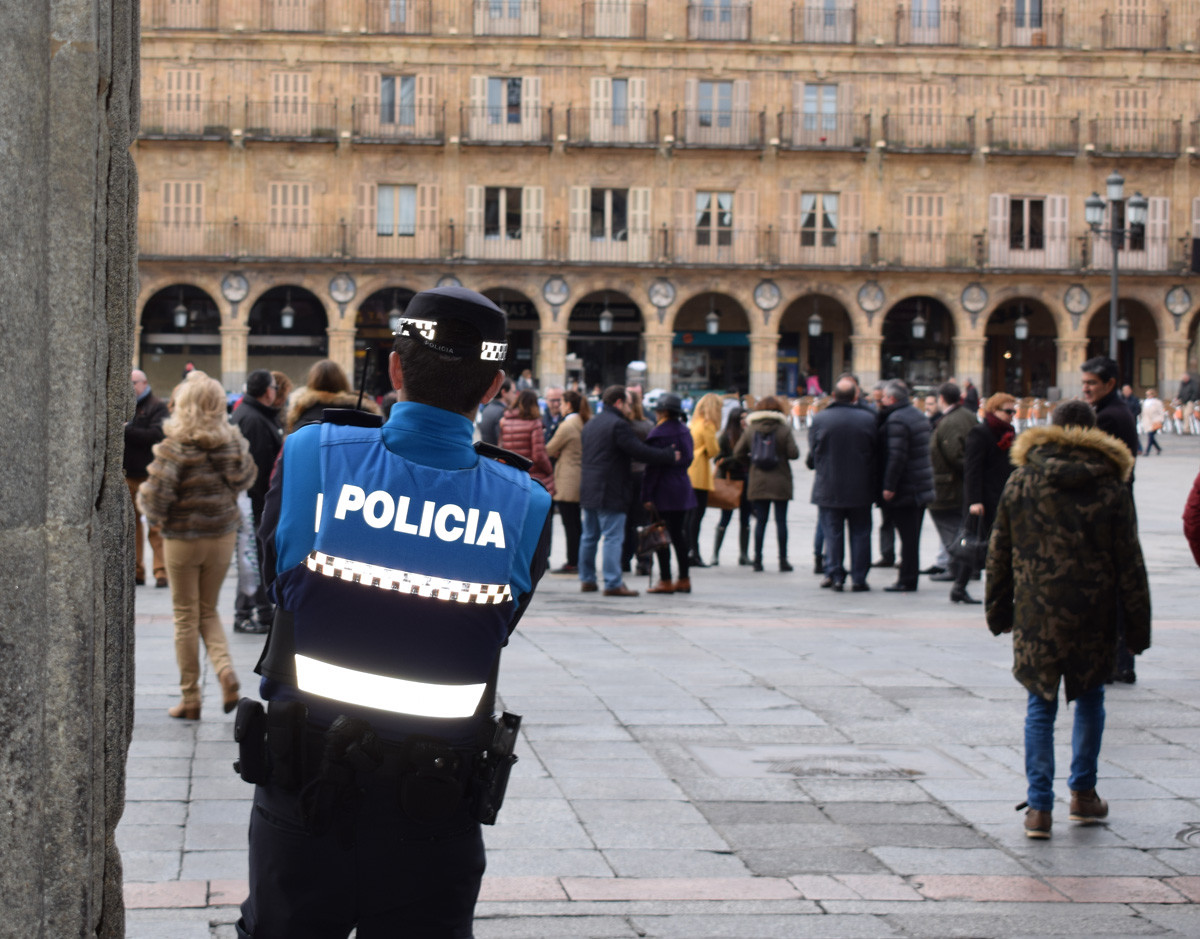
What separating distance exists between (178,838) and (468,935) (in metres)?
2.69

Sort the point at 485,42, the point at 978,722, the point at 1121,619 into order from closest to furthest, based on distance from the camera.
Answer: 1. the point at 1121,619
2. the point at 978,722
3. the point at 485,42

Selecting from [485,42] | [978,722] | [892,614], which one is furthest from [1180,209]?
[978,722]

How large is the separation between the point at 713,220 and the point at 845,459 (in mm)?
27318

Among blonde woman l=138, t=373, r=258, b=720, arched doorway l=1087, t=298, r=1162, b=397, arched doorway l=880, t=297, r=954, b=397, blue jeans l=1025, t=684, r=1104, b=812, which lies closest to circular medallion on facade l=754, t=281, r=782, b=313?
arched doorway l=880, t=297, r=954, b=397

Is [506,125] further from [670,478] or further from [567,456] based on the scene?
[670,478]

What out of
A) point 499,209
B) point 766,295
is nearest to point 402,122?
point 499,209

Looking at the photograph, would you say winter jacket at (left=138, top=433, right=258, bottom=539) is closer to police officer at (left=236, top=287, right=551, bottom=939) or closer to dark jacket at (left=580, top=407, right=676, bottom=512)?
police officer at (left=236, top=287, right=551, bottom=939)

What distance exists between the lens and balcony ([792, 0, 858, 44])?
38844mm

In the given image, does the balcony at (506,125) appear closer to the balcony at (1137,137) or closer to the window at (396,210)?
the window at (396,210)

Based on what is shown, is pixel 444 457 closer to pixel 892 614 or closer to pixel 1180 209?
pixel 892 614

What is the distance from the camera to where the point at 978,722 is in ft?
23.2

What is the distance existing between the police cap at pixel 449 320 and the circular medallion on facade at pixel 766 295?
3690 cm

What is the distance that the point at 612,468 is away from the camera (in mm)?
11883

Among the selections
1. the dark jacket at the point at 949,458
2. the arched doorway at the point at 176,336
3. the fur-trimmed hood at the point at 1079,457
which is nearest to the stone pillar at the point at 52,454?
the fur-trimmed hood at the point at 1079,457
